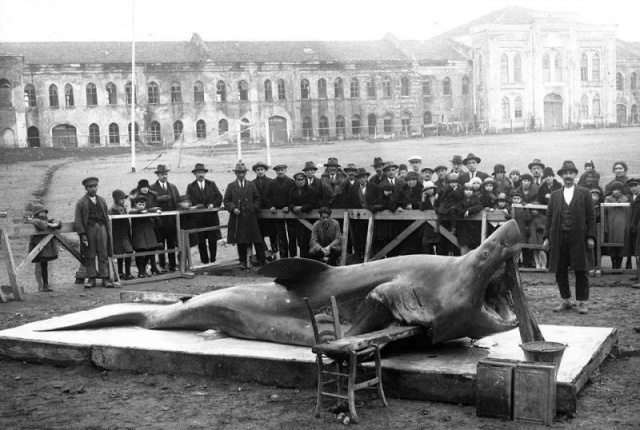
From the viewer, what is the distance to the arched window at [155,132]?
64.5 m

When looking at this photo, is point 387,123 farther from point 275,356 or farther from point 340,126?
point 275,356

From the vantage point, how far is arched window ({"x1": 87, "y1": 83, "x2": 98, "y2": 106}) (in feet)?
212

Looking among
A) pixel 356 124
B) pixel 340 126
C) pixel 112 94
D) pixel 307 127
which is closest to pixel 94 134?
pixel 112 94

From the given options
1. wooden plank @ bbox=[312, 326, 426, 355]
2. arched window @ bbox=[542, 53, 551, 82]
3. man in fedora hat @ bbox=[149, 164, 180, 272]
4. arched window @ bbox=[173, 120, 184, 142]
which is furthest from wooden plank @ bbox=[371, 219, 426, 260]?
arched window @ bbox=[173, 120, 184, 142]

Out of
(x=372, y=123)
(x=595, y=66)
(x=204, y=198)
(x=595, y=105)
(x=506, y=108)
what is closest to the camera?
(x=204, y=198)

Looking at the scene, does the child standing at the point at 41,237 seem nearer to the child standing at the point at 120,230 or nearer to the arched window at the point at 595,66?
the child standing at the point at 120,230

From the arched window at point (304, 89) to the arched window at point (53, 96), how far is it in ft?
62.1

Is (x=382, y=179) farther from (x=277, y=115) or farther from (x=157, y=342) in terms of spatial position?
(x=277, y=115)

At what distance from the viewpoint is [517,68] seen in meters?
57.6

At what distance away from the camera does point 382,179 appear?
1605cm

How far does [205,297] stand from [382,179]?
6.87m

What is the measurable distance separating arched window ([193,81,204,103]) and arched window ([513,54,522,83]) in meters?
24.3

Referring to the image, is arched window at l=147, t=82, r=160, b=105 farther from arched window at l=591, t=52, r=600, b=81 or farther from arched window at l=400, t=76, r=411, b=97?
arched window at l=591, t=52, r=600, b=81

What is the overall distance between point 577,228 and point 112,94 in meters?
58.2
